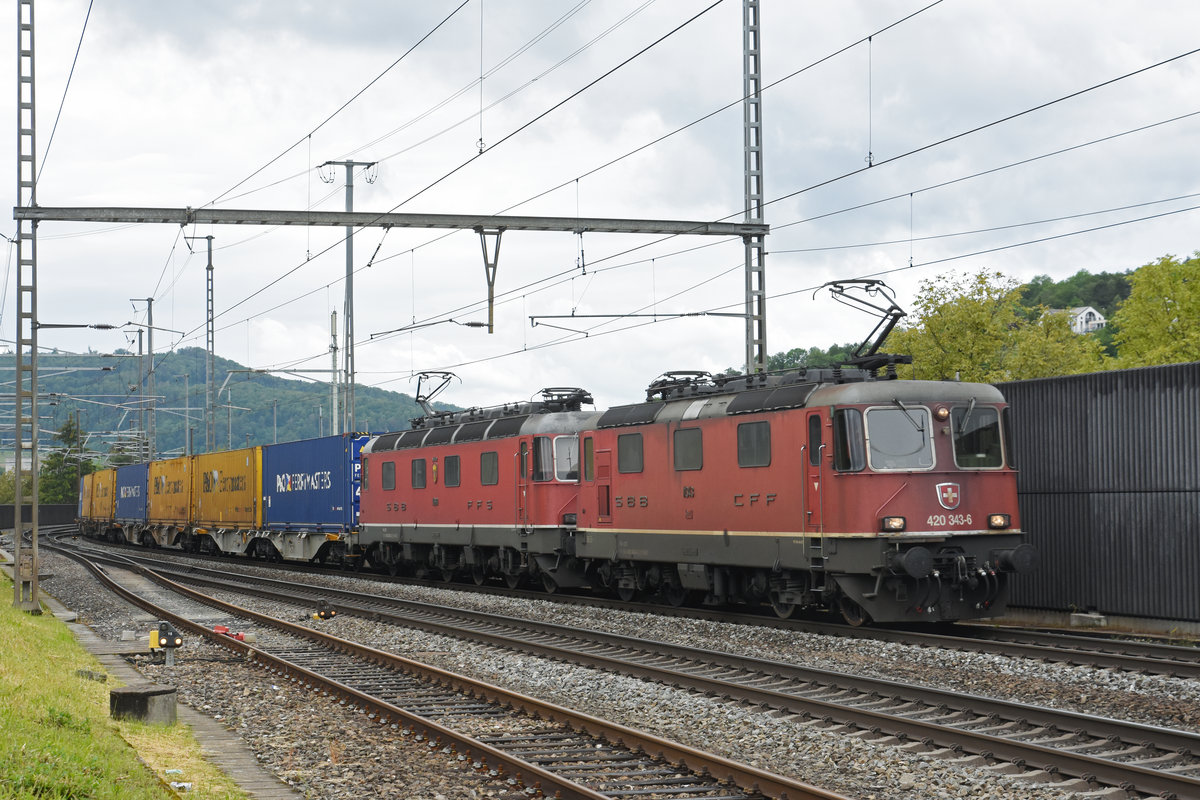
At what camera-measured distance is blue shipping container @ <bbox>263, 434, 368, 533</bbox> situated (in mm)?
36344

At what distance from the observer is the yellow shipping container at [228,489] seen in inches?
1736

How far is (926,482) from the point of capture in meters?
16.9

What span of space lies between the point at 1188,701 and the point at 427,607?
1362 centimetres

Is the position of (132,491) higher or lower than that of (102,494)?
higher

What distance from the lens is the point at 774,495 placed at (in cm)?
1836

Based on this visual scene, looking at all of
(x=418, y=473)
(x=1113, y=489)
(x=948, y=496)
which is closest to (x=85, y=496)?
(x=418, y=473)

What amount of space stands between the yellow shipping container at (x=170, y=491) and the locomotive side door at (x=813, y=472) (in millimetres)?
39000

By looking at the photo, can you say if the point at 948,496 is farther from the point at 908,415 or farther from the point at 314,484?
the point at 314,484

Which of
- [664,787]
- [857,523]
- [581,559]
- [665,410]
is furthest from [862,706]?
[581,559]

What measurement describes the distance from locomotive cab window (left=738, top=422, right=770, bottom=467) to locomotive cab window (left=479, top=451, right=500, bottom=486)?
9.12m

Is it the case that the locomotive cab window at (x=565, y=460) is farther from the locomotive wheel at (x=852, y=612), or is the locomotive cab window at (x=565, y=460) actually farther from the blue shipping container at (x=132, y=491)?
the blue shipping container at (x=132, y=491)

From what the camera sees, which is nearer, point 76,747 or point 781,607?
point 76,747

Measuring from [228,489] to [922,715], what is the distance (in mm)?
39697

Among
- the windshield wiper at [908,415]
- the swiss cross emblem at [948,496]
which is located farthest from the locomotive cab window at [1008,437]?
the windshield wiper at [908,415]
